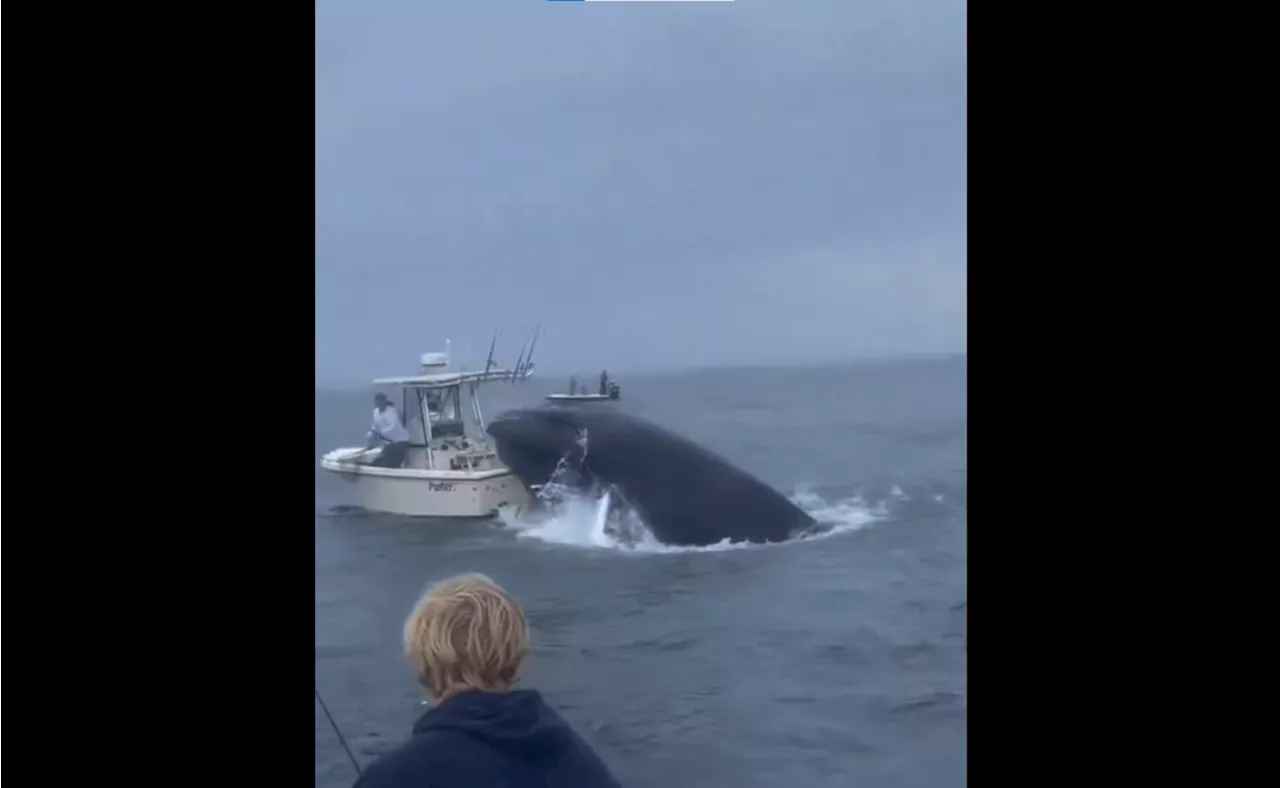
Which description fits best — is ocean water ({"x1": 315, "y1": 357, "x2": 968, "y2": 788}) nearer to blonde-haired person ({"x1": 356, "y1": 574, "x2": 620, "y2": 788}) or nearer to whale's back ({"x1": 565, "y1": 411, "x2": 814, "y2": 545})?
whale's back ({"x1": 565, "y1": 411, "x2": 814, "y2": 545})

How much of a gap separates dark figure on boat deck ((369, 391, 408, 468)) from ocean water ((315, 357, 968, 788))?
0.04 meters

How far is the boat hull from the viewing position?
8.63ft

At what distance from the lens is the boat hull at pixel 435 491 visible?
2.63 metres

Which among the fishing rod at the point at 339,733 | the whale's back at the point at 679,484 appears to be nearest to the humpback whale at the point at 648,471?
the whale's back at the point at 679,484

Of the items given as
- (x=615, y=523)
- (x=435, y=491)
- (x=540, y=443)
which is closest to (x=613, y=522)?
(x=615, y=523)

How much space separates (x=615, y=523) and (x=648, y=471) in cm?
15

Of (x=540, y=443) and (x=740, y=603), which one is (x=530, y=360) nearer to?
(x=540, y=443)

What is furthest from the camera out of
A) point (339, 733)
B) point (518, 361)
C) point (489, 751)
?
point (518, 361)

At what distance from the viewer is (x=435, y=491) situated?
266cm
